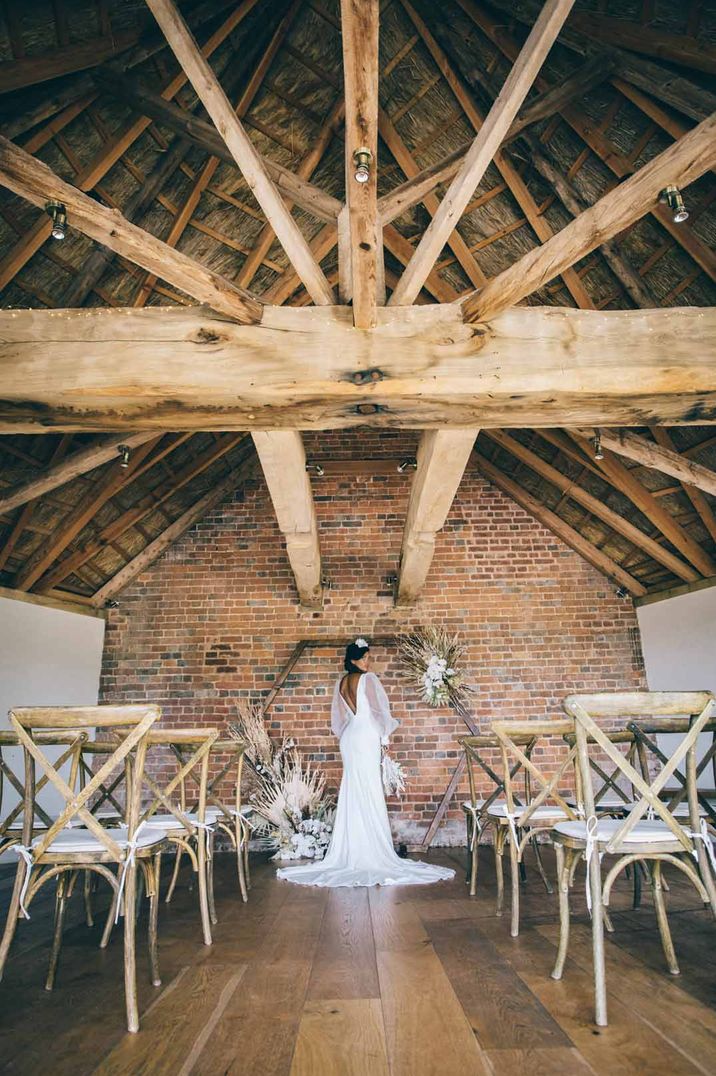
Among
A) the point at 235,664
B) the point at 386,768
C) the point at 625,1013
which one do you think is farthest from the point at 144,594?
the point at 625,1013

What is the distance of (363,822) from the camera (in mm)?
4637

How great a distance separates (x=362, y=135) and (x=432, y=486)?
6.81 feet

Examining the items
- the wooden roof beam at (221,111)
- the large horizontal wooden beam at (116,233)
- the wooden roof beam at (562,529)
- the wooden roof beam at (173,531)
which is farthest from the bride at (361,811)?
the wooden roof beam at (221,111)

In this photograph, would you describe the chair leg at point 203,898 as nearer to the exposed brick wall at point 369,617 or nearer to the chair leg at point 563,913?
the chair leg at point 563,913

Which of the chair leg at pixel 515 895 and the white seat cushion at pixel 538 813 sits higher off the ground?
the white seat cushion at pixel 538 813

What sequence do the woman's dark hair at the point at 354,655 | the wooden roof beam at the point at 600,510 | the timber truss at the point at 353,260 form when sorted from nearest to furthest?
the timber truss at the point at 353,260, the woman's dark hair at the point at 354,655, the wooden roof beam at the point at 600,510

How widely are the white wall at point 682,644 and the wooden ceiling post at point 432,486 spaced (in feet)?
8.78

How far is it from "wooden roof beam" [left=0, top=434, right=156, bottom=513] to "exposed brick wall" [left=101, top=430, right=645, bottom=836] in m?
2.11

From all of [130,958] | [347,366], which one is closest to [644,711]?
[347,366]

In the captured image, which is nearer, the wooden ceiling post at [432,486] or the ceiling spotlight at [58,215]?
the ceiling spotlight at [58,215]

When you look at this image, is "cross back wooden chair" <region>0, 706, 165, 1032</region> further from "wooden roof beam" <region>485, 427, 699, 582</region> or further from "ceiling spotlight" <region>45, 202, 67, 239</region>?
"wooden roof beam" <region>485, 427, 699, 582</region>

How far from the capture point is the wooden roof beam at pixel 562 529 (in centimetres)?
646

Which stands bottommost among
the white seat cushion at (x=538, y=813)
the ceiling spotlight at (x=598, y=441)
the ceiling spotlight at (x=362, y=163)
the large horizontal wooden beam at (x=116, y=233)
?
the white seat cushion at (x=538, y=813)

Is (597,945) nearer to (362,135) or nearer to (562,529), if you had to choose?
(362,135)
